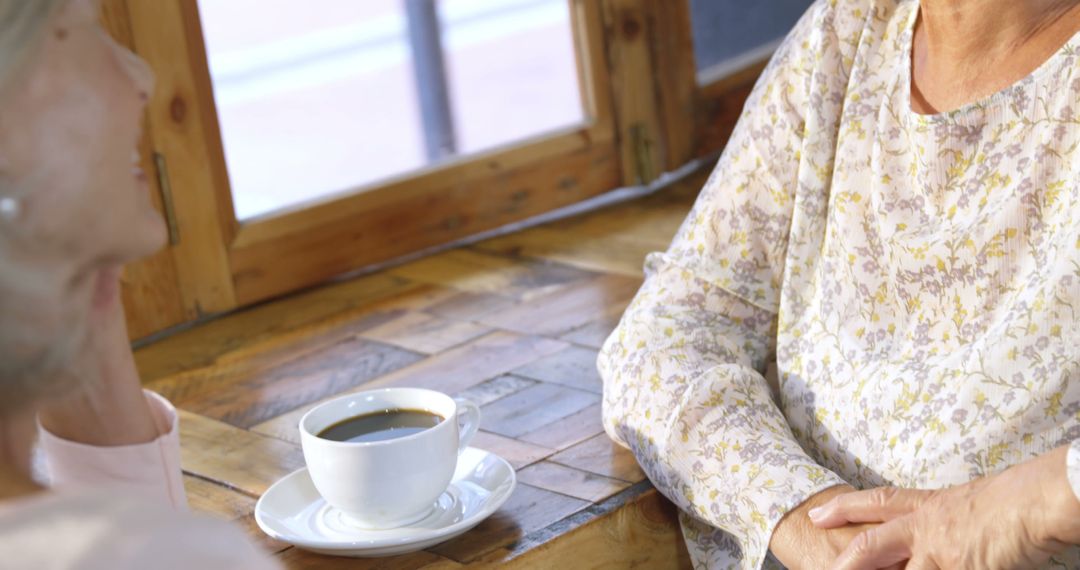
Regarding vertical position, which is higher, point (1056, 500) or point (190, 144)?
point (190, 144)

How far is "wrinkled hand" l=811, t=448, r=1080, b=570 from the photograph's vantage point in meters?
1.15

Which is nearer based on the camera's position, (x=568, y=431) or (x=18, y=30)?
(x=18, y=30)

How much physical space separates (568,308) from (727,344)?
1.71 feet

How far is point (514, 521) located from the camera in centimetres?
140

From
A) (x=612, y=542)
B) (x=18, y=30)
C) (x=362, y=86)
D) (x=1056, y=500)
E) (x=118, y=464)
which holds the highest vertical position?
(x=18, y=30)

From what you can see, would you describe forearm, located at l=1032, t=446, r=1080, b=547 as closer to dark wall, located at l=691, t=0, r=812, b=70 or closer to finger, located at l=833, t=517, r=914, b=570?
finger, located at l=833, t=517, r=914, b=570

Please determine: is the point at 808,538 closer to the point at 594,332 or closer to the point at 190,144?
the point at 594,332

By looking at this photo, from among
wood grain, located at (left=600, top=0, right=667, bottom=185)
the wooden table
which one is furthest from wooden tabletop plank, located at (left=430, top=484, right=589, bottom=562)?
wood grain, located at (left=600, top=0, right=667, bottom=185)

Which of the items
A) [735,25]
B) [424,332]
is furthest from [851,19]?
[735,25]

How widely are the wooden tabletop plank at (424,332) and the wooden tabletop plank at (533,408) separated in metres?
0.21

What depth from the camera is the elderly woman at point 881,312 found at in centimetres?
126

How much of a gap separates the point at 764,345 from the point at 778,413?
5.3 inches

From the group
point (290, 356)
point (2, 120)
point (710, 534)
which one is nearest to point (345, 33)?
point (290, 356)

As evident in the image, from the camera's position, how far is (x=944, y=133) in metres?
1.38
